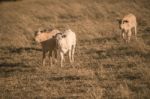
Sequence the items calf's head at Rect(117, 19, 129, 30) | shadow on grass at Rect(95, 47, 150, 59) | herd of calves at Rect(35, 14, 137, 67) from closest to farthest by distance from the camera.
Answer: herd of calves at Rect(35, 14, 137, 67) < shadow on grass at Rect(95, 47, 150, 59) < calf's head at Rect(117, 19, 129, 30)

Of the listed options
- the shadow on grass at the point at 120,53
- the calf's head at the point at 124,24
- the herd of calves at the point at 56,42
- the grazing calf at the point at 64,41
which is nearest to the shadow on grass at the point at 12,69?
the herd of calves at the point at 56,42

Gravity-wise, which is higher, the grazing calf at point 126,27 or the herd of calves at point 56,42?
the grazing calf at point 126,27

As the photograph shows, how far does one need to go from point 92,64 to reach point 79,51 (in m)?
2.53

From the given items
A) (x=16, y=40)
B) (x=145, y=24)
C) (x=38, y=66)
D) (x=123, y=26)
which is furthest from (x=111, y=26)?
(x=38, y=66)

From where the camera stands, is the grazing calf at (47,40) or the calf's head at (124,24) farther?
the calf's head at (124,24)

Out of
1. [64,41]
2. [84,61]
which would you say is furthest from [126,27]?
[64,41]

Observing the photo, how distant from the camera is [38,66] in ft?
43.8

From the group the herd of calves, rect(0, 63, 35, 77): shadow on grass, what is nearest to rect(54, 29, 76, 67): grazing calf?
the herd of calves

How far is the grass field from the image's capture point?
10.2m

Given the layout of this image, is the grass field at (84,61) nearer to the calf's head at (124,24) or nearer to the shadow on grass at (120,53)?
the shadow on grass at (120,53)

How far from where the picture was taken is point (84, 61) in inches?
535

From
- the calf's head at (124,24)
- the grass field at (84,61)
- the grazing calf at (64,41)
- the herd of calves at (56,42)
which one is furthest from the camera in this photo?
the calf's head at (124,24)

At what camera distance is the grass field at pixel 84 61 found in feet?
33.5

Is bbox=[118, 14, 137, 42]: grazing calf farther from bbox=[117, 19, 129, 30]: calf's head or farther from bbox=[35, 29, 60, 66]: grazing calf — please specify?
bbox=[35, 29, 60, 66]: grazing calf
